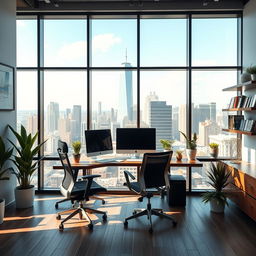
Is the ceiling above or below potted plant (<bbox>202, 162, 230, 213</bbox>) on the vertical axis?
above

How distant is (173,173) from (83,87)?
2.54 m

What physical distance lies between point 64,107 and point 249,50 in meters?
3.70

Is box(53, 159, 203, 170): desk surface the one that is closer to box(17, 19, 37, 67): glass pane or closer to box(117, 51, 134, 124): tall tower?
box(117, 51, 134, 124): tall tower

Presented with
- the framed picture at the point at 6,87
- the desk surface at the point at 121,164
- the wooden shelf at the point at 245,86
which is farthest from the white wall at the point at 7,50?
the wooden shelf at the point at 245,86

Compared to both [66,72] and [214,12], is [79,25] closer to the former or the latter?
[66,72]

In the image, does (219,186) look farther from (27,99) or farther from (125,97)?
(27,99)

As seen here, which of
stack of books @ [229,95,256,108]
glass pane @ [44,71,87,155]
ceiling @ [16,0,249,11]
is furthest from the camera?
glass pane @ [44,71,87,155]

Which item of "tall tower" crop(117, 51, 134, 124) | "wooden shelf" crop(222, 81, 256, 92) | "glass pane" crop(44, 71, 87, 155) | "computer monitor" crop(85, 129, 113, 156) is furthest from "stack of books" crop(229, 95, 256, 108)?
"glass pane" crop(44, 71, 87, 155)

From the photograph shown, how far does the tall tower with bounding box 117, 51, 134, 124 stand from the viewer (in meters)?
4.82

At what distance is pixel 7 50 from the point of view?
13.3 feet

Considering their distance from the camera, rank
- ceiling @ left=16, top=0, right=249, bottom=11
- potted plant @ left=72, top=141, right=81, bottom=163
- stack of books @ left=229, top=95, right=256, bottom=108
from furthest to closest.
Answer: ceiling @ left=16, top=0, right=249, bottom=11 < potted plant @ left=72, top=141, right=81, bottom=163 < stack of books @ left=229, top=95, right=256, bottom=108

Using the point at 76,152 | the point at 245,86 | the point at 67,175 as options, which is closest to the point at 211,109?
the point at 245,86

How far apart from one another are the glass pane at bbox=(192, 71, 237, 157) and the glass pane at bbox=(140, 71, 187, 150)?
26 cm

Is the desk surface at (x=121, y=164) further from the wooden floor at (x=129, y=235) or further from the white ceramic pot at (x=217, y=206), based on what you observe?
the wooden floor at (x=129, y=235)
